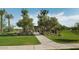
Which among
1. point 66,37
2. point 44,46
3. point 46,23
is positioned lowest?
point 44,46

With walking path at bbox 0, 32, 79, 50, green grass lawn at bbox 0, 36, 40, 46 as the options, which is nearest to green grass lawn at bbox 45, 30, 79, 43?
walking path at bbox 0, 32, 79, 50

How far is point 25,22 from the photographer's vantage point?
332 centimetres

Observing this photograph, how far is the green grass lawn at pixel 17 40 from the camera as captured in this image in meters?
3.28

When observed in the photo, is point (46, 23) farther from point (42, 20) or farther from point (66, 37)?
point (66, 37)

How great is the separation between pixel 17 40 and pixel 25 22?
9.8 inches

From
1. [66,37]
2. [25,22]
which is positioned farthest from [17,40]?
[66,37]

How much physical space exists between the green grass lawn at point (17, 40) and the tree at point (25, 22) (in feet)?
0.38

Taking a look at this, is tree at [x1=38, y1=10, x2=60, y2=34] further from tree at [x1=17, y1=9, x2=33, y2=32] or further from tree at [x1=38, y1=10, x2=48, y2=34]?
tree at [x1=17, y1=9, x2=33, y2=32]

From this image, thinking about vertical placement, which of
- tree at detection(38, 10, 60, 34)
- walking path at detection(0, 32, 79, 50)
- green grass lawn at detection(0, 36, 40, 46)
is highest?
tree at detection(38, 10, 60, 34)

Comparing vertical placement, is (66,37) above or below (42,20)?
below

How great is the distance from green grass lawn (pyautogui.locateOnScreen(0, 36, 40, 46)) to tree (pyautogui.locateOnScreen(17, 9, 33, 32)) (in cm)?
11

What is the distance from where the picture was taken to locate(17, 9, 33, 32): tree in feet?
10.8
